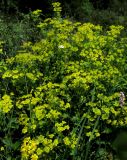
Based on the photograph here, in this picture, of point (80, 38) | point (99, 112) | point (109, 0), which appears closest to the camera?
point (99, 112)

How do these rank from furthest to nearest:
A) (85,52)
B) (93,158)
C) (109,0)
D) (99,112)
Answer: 1. (109,0)
2. (85,52)
3. (93,158)
4. (99,112)

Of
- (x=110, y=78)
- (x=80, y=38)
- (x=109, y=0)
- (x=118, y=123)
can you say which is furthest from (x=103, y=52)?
(x=109, y=0)

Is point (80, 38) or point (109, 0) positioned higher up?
point (80, 38)

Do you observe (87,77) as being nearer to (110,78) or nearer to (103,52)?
(110,78)

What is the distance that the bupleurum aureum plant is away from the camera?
244 cm

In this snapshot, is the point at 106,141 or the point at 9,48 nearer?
the point at 106,141

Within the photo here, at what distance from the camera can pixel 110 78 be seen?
9.89ft

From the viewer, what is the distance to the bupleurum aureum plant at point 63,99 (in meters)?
2.44

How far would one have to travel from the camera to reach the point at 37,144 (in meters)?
2.27

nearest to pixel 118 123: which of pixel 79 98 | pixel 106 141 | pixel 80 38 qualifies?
pixel 106 141

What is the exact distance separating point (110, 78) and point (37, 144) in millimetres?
1034

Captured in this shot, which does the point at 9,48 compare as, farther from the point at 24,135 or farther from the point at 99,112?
the point at 99,112

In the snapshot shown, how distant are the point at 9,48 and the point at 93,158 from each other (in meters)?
1.83

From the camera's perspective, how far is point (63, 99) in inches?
116
